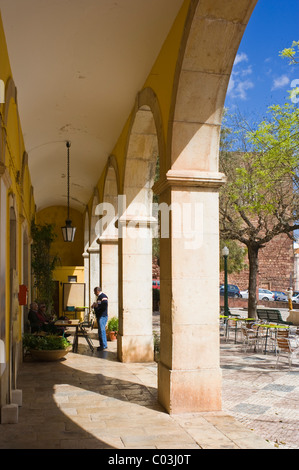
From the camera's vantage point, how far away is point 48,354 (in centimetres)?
817

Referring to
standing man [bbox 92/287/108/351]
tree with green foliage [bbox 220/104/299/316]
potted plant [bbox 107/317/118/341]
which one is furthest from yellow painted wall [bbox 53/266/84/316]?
standing man [bbox 92/287/108/351]

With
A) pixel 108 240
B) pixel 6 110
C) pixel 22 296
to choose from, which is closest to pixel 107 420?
pixel 22 296

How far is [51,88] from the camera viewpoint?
7.04 meters

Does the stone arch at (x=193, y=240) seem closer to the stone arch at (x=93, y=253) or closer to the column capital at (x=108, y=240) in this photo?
the column capital at (x=108, y=240)

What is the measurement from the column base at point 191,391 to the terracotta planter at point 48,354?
3.34 m

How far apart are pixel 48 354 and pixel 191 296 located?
3.82 metres

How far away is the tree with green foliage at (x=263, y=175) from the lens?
1196 centimetres

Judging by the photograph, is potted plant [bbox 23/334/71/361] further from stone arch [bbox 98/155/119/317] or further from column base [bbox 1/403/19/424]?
column base [bbox 1/403/19/424]

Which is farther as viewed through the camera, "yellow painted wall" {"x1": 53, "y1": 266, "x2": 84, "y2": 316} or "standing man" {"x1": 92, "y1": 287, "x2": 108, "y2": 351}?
"yellow painted wall" {"x1": 53, "y1": 266, "x2": 84, "y2": 316}

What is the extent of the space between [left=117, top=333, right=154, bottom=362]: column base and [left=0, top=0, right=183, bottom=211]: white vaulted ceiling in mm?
3725

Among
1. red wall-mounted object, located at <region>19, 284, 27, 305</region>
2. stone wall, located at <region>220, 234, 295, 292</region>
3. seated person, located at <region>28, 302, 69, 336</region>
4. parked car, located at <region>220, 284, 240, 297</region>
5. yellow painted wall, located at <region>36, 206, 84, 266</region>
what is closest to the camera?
red wall-mounted object, located at <region>19, 284, 27, 305</region>

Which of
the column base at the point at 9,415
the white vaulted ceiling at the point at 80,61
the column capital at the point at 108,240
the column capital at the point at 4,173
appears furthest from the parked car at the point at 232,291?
the column base at the point at 9,415

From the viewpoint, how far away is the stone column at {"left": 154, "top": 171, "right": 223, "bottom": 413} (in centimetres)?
517

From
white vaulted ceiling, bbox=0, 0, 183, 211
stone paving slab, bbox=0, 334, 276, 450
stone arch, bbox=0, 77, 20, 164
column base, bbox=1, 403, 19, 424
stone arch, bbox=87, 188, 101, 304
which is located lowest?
stone paving slab, bbox=0, 334, 276, 450
